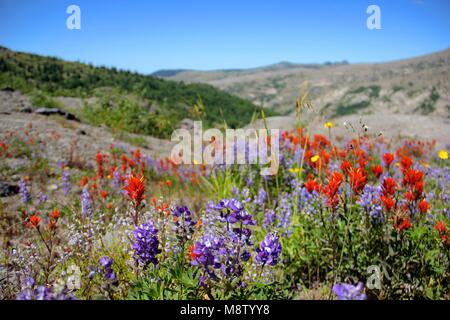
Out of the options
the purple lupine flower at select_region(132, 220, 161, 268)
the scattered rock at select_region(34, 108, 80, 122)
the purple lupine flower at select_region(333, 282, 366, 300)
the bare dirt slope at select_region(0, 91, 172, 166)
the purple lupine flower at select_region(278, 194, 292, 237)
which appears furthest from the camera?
the scattered rock at select_region(34, 108, 80, 122)

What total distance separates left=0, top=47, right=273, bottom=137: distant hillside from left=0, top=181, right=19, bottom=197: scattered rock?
752cm

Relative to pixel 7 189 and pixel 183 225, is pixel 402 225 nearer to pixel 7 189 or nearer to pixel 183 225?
pixel 183 225

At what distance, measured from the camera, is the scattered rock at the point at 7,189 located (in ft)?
16.9

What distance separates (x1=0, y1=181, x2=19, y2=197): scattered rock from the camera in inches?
202

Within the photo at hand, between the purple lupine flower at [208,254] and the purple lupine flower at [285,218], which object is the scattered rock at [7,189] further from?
the purple lupine flower at [208,254]

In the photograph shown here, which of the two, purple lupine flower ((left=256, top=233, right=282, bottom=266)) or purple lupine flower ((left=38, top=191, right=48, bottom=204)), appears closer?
purple lupine flower ((left=256, top=233, right=282, bottom=266))

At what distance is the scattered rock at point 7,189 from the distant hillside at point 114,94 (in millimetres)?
7516

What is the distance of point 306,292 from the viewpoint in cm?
276

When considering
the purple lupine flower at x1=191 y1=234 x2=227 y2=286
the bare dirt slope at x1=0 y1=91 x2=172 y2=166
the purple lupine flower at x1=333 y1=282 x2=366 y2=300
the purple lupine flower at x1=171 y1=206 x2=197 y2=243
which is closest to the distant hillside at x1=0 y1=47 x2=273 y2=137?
the bare dirt slope at x1=0 y1=91 x2=172 y2=166

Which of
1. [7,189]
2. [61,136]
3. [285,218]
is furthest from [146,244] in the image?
[61,136]

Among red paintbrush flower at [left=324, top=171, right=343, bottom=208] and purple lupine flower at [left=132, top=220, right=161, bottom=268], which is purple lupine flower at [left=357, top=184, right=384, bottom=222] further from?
purple lupine flower at [left=132, top=220, right=161, bottom=268]

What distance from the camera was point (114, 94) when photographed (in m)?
17.1
